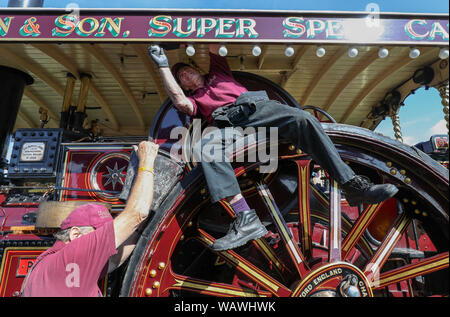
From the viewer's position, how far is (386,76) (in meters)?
3.39

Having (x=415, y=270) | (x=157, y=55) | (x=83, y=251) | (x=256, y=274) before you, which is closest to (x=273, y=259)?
(x=256, y=274)

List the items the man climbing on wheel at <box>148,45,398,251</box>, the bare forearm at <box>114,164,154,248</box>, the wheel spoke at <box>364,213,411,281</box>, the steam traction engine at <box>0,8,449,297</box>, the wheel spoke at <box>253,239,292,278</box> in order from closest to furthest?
the bare forearm at <box>114,164,154,248</box> < the man climbing on wheel at <box>148,45,398,251</box> < the steam traction engine at <box>0,8,449,297</box> < the wheel spoke at <box>364,213,411,281</box> < the wheel spoke at <box>253,239,292,278</box>

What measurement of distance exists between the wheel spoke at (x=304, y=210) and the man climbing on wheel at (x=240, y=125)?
0.20m

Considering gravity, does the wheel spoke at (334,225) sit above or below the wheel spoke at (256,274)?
above

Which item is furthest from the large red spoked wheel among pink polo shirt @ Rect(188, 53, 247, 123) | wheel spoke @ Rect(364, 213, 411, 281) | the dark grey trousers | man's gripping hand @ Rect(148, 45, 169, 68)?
man's gripping hand @ Rect(148, 45, 169, 68)

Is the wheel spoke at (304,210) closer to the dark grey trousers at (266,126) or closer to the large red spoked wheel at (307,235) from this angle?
the large red spoked wheel at (307,235)

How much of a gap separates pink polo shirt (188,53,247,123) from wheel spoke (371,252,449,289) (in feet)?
5.19

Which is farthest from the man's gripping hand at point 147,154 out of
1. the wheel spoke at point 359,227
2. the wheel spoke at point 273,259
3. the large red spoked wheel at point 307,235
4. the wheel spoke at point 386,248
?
the wheel spoke at point 386,248

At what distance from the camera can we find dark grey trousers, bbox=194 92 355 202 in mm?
1851

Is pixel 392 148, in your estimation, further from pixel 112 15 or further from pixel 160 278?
pixel 112 15

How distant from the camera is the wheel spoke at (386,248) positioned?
2088 mm

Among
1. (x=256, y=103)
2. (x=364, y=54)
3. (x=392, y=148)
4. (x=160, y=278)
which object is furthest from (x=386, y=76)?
(x=160, y=278)

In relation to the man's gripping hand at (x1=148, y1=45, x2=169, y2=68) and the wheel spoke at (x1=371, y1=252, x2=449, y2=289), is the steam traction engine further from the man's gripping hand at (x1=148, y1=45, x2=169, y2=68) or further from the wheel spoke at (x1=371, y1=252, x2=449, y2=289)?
the man's gripping hand at (x1=148, y1=45, x2=169, y2=68)

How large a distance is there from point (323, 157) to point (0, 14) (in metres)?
2.44
